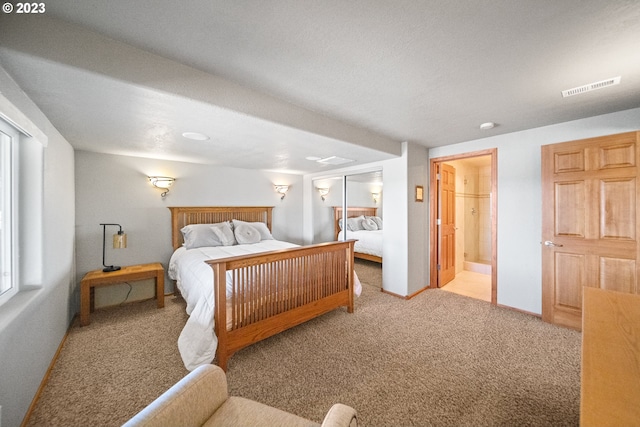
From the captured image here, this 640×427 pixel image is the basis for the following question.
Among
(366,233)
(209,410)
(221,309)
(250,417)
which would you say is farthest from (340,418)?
(366,233)

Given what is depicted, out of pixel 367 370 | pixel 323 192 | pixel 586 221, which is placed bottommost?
pixel 367 370

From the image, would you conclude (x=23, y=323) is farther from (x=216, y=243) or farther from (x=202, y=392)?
(x=216, y=243)

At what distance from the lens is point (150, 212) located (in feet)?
11.6

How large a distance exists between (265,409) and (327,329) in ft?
5.17

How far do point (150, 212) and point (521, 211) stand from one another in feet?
16.7

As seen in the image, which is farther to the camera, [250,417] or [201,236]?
[201,236]

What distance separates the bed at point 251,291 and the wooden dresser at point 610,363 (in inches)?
78.3

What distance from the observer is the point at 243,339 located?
2.05 m

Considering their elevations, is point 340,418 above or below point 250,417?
above

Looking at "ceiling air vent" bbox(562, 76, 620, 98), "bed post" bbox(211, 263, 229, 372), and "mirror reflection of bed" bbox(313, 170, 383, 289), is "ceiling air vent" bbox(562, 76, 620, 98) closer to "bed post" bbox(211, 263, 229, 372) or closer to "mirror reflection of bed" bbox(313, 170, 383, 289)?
"mirror reflection of bed" bbox(313, 170, 383, 289)

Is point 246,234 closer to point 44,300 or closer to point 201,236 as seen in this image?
point 201,236

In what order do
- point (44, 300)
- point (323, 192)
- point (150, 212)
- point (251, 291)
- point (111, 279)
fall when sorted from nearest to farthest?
1. point (44, 300)
2. point (251, 291)
3. point (111, 279)
4. point (150, 212)
5. point (323, 192)

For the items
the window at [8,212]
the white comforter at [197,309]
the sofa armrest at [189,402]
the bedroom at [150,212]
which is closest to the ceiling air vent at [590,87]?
the bedroom at [150,212]

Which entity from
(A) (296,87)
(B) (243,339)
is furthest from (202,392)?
(A) (296,87)
